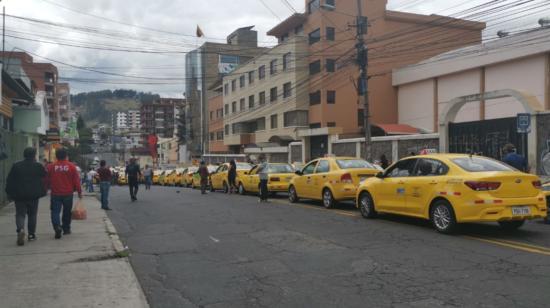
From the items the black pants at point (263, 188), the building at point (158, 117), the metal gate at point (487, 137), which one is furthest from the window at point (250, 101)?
the building at point (158, 117)

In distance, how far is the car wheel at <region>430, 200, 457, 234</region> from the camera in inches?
348

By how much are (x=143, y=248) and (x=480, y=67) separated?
30356 millimetres

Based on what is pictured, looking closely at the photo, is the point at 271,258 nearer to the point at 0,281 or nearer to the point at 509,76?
the point at 0,281

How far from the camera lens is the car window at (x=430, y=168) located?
934 centimetres

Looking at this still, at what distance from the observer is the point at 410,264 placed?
6836 mm

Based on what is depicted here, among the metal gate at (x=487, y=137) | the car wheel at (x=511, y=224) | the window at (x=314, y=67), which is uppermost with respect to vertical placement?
the window at (x=314, y=67)

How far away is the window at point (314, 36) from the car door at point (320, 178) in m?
31.1

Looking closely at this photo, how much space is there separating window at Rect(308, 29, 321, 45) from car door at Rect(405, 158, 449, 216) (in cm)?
3589

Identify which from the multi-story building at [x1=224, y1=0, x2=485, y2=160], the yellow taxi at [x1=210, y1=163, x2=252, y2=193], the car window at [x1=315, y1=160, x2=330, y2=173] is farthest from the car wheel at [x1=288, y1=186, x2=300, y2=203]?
the multi-story building at [x1=224, y1=0, x2=485, y2=160]

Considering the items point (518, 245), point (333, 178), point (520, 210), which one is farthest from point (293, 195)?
point (518, 245)

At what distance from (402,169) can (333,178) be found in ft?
11.7

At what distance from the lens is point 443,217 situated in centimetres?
906

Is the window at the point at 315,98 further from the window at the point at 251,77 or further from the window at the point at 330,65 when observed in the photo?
the window at the point at 251,77

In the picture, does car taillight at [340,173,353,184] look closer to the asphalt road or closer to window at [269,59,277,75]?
the asphalt road
